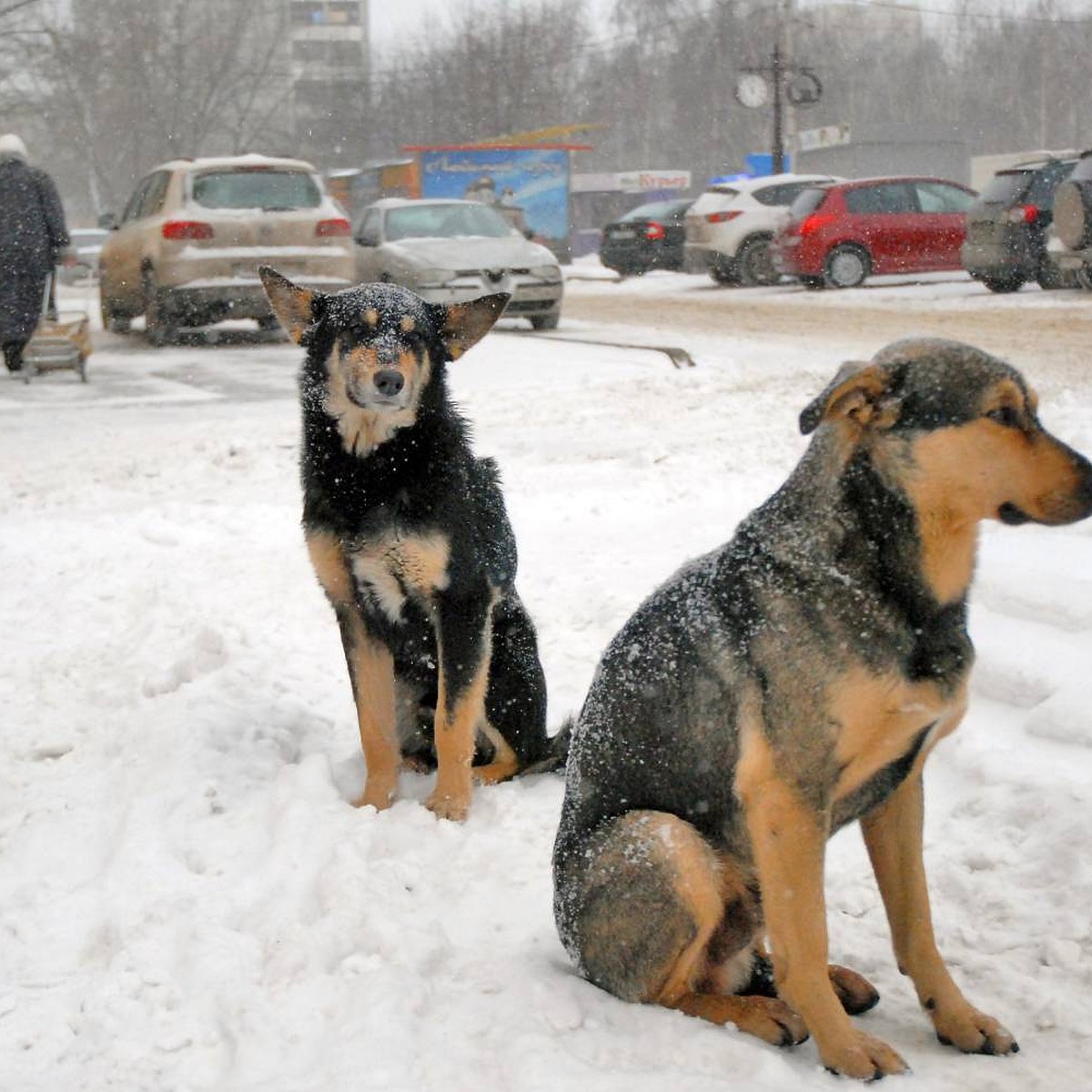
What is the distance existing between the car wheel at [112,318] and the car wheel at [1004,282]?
503 inches

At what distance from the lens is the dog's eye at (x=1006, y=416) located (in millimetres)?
2873

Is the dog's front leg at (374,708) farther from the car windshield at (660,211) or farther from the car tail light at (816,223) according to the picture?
the car windshield at (660,211)

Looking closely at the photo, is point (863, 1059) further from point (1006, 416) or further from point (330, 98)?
point (330, 98)

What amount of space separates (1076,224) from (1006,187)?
2395mm

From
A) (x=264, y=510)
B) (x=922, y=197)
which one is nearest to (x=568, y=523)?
(x=264, y=510)

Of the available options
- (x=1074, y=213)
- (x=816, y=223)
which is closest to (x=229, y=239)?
(x=1074, y=213)

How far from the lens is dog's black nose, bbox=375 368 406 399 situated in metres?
4.32

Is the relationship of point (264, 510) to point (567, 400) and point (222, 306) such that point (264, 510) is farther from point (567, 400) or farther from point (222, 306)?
point (222, 306)

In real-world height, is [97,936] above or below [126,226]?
below

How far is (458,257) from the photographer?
59.6 feet

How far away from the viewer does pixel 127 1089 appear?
3.04 metres

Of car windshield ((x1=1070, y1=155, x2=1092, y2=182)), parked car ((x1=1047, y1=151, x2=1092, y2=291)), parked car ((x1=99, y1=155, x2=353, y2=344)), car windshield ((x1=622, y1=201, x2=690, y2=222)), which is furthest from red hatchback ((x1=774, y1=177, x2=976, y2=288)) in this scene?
parked car ((x1=99, y1=155, x2=353, y2=344))

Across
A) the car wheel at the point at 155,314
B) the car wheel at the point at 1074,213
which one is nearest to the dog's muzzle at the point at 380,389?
the car wheel at the point at 155,314

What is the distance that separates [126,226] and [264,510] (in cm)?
1215
